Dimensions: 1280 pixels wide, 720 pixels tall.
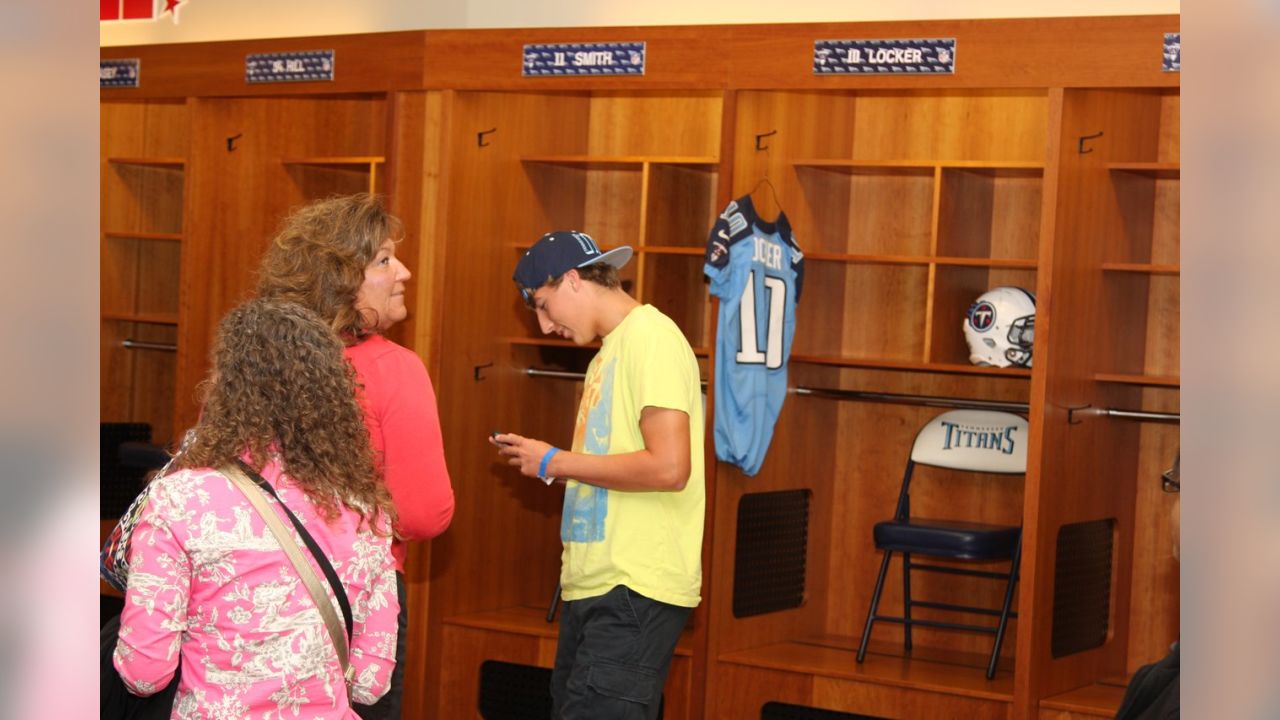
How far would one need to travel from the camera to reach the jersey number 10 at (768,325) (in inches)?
175

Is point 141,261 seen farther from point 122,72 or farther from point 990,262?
point 990,262

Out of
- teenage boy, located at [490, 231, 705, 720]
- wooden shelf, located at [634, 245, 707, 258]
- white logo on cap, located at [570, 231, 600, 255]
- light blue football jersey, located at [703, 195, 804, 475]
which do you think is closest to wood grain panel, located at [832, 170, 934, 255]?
wooden shelf, located at [634, 245, 707, 258]

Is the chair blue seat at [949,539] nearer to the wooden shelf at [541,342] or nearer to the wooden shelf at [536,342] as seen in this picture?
the wooden shelf at [541,342]

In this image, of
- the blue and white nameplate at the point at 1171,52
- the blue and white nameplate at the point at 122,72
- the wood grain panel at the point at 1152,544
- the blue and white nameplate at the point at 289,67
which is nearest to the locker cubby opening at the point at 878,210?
the wood grain panel at the point at 1152,544

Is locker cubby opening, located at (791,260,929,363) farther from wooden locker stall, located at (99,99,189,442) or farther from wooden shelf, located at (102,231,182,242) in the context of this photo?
wooden locker stall, located at (99,99,189,442)

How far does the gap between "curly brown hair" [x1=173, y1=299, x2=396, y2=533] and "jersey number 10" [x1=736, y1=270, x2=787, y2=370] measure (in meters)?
2.62

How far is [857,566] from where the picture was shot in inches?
207

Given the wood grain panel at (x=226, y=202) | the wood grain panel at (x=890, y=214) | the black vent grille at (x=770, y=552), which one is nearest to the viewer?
the black vent grille at (x=770, y=552)

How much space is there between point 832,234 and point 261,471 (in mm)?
3480

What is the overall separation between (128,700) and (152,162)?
15.0 ft

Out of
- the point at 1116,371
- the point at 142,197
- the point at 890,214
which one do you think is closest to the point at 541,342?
the point at 890,214

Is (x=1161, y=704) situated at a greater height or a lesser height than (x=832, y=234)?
lesser
